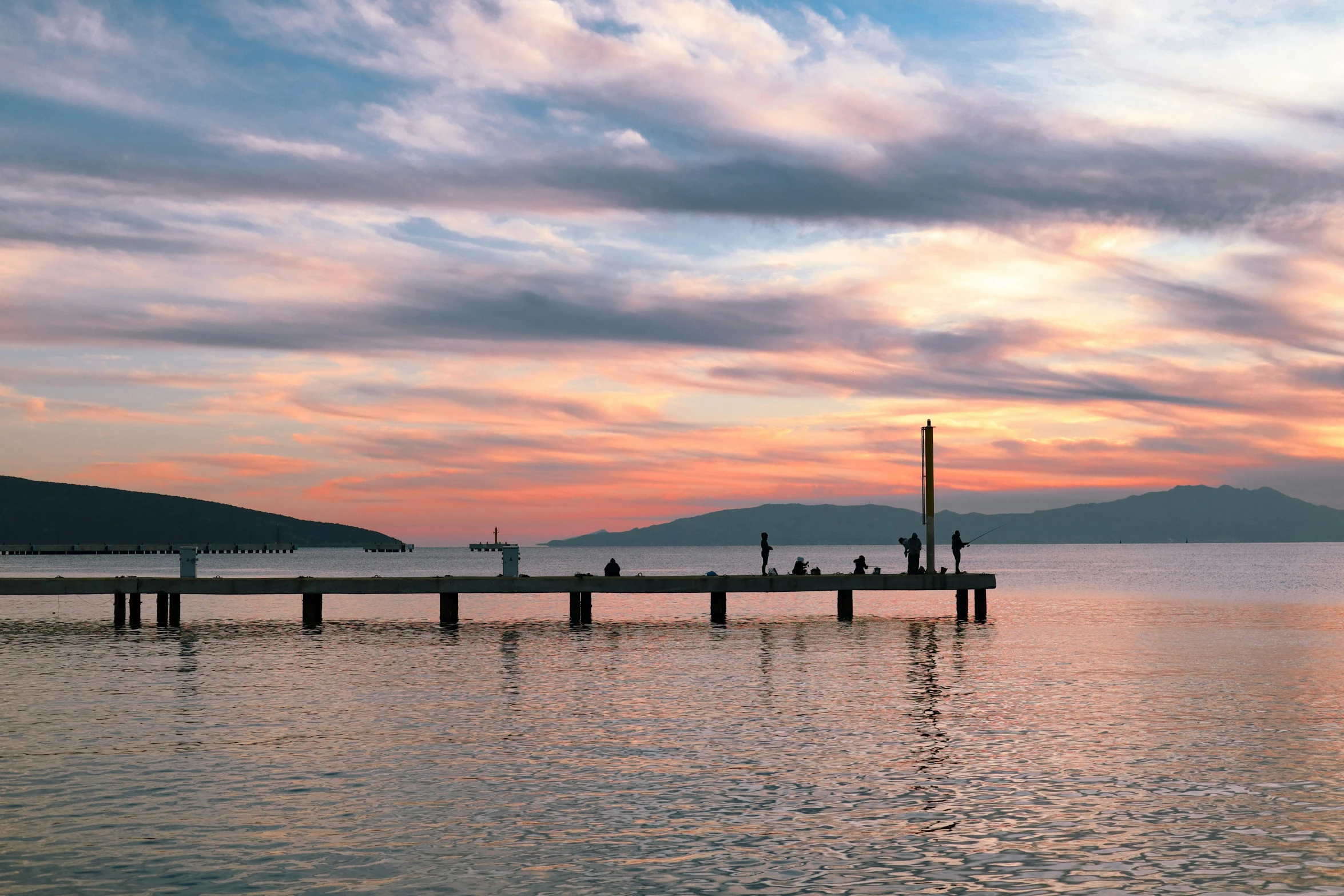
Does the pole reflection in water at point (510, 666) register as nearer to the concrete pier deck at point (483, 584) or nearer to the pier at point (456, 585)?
the pier at point (456, 585)

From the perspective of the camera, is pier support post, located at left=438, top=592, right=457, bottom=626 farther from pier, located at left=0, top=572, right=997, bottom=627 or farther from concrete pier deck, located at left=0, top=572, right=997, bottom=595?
concrete pier deck, located at left=0, top=572, right=997, bottom=595

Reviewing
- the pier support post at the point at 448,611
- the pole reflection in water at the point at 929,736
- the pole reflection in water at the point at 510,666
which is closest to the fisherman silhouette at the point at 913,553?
the pole reflection in water at the point at 929,736

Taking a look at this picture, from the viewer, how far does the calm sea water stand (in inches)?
525

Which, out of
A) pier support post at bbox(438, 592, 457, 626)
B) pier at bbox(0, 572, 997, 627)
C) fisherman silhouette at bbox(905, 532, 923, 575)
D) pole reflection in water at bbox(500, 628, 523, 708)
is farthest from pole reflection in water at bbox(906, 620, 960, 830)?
pier support post at bbox(438, 592, 457, 626)

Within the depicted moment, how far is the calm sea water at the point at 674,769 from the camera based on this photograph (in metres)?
13.3

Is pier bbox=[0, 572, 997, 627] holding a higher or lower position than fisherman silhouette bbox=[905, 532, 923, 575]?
lower

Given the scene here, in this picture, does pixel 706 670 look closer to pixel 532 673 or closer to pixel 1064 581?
pixel 532 673

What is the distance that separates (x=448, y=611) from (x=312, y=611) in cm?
576

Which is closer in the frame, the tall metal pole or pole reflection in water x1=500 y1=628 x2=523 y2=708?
pole reflection in water x1=500 y1=628 x2=523 y2=708

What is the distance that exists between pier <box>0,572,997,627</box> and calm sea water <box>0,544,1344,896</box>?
613 centimetres

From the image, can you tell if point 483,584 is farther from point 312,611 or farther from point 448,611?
point 312,611

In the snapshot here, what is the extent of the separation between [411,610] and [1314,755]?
5775 cm

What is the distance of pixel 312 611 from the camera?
53.8 m

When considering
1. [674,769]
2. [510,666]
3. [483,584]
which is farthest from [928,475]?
[674,769]
